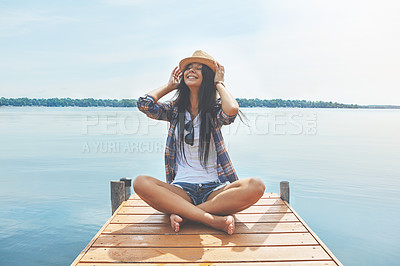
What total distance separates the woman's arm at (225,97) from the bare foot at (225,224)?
103 centimetres

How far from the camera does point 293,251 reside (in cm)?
304

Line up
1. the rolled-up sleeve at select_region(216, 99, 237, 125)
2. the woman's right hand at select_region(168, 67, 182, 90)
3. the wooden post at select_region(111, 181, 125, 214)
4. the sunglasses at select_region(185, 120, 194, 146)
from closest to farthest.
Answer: the rolled-up sleeve at select_region(216, 99, 237, 125) < the sunglasses at select_region(185, 120, 194, 146) < the woman's right hand at select_region(168, 67, 182, 90) < the wooden post at select_region(111, 181, 125, 214)

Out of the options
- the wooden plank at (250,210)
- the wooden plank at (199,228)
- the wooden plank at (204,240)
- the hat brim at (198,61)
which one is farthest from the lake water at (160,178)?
the hat brim at (198,61)

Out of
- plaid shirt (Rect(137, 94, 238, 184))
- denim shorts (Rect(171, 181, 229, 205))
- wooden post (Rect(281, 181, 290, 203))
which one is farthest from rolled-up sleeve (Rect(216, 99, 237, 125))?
wooden post (Rect(281, 181, 290, 203))

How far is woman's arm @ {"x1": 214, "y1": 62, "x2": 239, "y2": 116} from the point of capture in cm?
356

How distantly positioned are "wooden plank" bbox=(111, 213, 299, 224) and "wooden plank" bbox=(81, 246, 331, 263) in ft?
2.57

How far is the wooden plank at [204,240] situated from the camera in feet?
10.4

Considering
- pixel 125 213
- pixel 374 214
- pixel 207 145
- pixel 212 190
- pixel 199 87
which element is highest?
pixel 199 87

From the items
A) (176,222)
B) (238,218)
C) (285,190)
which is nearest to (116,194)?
(176,222)

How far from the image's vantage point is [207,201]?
3.61 metres

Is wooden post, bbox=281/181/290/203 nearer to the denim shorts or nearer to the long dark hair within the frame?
the denim shorts

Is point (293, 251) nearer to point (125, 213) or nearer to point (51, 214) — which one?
point (125, 213)

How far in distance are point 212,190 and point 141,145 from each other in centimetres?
1498

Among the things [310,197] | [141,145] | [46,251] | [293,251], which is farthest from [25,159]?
[293,251]
